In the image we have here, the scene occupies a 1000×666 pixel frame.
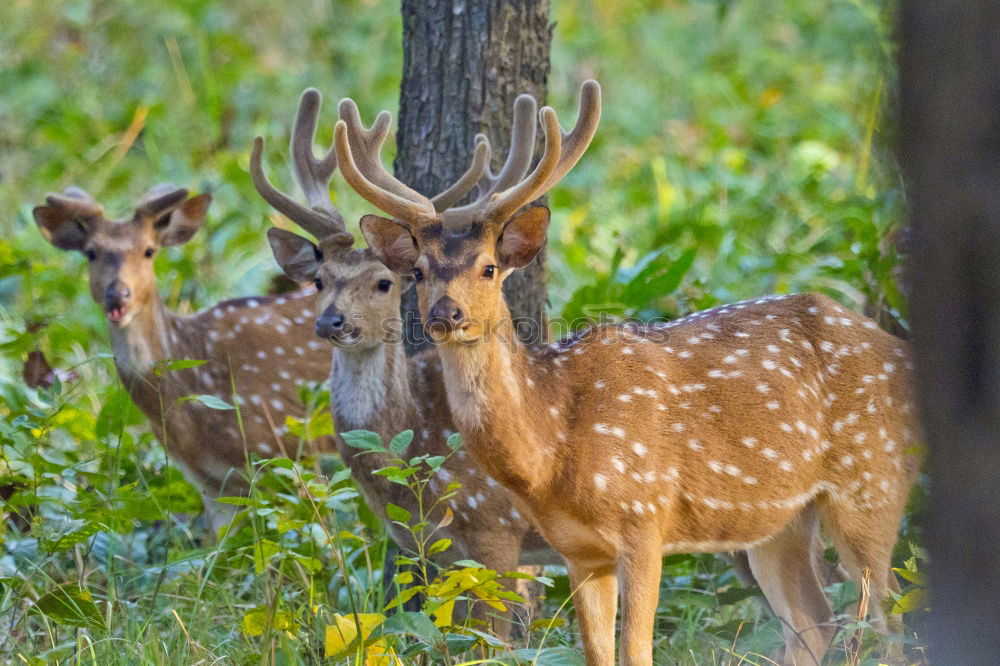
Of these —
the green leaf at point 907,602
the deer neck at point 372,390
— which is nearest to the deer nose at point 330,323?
the deer neck at point 372,390

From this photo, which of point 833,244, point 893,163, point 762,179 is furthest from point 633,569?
point 762,179

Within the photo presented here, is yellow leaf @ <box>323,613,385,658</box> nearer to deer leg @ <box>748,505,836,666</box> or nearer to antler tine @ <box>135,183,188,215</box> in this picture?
deer leg @ <box>748,505,836,666</box>

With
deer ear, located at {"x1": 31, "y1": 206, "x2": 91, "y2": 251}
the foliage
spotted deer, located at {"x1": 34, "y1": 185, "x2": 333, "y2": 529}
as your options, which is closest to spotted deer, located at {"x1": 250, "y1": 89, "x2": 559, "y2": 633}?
the foliage

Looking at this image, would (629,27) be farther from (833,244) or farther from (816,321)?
(816,321)

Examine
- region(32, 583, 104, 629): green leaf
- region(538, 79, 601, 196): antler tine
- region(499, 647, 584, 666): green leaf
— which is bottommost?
region(32, 583, 104, 629): green leaf

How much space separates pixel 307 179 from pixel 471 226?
1452 mm

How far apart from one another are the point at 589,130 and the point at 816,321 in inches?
44.0

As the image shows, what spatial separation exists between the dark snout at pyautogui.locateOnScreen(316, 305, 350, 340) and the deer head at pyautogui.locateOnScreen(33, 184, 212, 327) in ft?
5.21

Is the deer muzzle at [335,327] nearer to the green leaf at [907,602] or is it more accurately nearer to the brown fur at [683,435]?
the brown fur at [683,435]

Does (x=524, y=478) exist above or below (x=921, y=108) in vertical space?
below

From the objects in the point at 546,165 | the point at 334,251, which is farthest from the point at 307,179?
the point at 546,165

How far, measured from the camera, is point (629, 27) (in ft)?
38.1

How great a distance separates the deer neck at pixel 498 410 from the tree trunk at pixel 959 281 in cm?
229

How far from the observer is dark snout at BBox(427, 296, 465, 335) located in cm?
389
